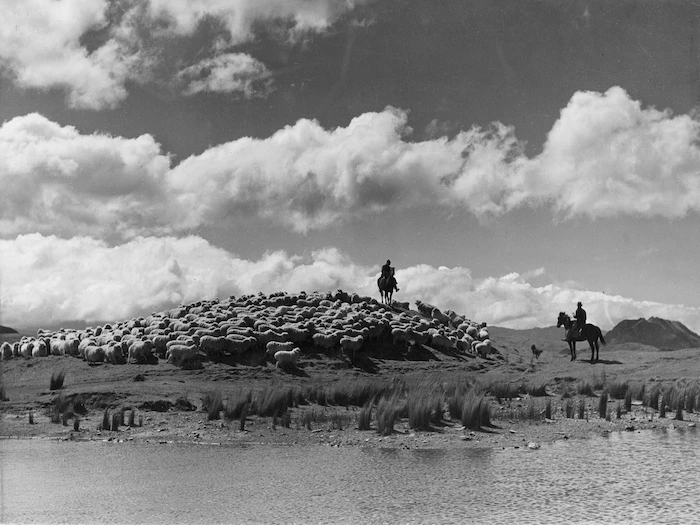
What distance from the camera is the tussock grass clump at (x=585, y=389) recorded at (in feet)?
67.8

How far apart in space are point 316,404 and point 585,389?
902 cm

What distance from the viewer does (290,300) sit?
1492 inches

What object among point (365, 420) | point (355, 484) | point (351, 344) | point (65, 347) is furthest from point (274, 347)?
point (355, 484)

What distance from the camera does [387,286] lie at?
39031 millimetres

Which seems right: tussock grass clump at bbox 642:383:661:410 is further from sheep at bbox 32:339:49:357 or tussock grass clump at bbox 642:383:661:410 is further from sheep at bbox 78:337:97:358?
sheep at bbox 32:339:49:357

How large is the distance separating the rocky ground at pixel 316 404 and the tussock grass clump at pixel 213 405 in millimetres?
189

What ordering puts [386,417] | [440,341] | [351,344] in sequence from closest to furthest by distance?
[386,417] → [351,344] → [440,341]

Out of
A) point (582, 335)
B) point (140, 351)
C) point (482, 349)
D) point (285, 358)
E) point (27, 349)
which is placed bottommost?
point (27, 349)

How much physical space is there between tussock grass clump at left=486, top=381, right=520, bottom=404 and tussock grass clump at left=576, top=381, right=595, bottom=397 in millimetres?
2040

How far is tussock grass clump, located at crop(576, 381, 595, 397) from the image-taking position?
2066 centimetres

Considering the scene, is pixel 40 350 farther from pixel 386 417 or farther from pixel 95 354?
pixel 386 417

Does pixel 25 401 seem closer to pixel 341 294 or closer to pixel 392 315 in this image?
pixel 392 315

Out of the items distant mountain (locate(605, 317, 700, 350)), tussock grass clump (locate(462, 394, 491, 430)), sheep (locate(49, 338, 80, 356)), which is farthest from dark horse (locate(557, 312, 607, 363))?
distant mountain (locate(605, 317, 700, 350))

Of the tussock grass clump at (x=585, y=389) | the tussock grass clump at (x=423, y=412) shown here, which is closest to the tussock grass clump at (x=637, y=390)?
the tussock grass clump at (x=585, y=389)
